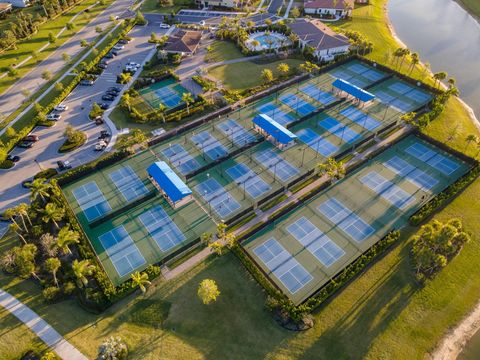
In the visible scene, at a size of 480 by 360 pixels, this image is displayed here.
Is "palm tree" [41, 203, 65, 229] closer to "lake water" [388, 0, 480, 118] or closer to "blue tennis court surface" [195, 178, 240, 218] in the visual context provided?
"blue tennis court surface" [195, 178, 240, 218]

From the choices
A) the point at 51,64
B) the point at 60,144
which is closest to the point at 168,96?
the point at 60,144

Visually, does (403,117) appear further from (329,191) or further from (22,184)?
(22,184)

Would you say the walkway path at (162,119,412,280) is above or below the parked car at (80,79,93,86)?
below

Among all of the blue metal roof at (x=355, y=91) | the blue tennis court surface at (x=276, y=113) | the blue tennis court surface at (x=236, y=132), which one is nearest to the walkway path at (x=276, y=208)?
the blue metal roof at (x=355, y=91)

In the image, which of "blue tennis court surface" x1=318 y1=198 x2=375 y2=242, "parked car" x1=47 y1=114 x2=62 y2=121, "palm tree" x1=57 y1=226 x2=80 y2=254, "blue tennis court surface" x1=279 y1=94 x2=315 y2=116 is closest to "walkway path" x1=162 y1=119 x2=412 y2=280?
"blue tennis court surface" x1=318 y1=198 x2=375 y2=242

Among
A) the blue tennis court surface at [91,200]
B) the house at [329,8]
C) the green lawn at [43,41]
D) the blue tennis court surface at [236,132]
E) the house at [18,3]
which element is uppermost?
the house at [18,3]

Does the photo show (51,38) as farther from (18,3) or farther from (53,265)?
(53,265)

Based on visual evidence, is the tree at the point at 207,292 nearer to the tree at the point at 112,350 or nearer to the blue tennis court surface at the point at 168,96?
the tree at the point at 112,350
